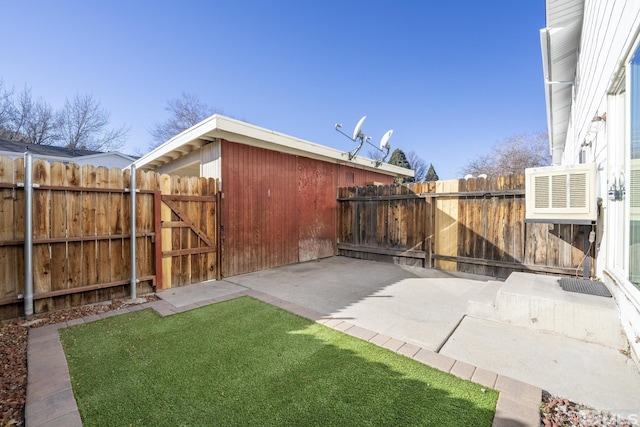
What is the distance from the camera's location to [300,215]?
6.53 meters

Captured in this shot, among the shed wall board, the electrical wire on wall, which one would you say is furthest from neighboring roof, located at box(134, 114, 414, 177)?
the electrical wire on wall

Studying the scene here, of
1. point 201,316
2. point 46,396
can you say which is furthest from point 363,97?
point 46,396

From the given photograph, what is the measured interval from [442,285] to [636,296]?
2.64 meters

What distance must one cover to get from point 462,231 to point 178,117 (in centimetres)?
1908

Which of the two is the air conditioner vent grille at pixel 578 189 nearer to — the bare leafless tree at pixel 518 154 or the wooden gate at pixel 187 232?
the wooden gate at pixel 187 232

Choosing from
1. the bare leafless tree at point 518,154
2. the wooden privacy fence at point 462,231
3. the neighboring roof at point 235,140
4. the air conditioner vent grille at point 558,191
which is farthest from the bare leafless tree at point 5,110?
the bare leafless tree at point 518,154

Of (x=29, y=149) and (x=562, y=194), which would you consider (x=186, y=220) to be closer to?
(x=562, y=194)

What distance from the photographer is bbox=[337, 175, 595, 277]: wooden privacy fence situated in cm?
450

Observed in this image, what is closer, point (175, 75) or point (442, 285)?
point (442, 285)

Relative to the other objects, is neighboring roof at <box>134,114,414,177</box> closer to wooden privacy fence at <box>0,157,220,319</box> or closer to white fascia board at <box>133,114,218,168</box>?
white fascia board at <box>133,114,218,168</box>

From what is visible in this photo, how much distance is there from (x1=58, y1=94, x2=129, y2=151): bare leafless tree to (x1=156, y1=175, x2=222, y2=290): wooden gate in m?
18.6

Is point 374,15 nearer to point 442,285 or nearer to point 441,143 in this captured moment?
point 442,285

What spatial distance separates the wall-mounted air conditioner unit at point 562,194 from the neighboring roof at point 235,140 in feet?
13.5

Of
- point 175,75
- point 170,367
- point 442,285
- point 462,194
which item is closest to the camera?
point 170,367
